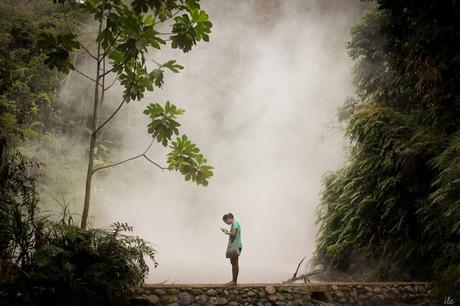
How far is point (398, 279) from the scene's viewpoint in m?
6.77

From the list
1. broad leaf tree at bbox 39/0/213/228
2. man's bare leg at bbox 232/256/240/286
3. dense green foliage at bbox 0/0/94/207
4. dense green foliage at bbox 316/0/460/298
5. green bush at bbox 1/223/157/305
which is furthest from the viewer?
dense green foliage at bbox 0/0/94/207

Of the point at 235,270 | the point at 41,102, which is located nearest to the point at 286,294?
the point at 235,270

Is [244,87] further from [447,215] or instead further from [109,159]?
[447,215]

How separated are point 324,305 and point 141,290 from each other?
2.79 m

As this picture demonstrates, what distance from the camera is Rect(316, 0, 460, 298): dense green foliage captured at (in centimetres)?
576

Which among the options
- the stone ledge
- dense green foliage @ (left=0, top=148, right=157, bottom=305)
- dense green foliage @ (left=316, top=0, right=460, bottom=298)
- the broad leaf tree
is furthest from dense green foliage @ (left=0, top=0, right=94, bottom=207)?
dense green foliage @ (left=316, top=0, right=460, bottom=298)

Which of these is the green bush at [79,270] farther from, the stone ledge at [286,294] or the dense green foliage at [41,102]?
the dense green foliage at [41,102]

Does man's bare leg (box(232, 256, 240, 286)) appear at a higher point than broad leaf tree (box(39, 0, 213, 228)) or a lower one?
lower

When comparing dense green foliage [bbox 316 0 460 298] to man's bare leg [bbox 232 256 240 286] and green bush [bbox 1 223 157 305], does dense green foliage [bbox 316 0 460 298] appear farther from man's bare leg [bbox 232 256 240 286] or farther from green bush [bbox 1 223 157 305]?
green bush [bbox 1 223 157 305]

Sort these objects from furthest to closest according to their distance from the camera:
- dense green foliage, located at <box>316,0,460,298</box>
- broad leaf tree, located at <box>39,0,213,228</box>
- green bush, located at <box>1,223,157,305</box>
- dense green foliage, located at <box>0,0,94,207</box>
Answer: dense green foliage, located at <box>0,0,94,207</box> < dense green foliage, located at <box>316,0,460,298</box> < broad leaf tree, located at <box>39,0,213,228</box> < green bush, located at <box>1,223,157,305</box>

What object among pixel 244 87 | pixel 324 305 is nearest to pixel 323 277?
pixel 324 305

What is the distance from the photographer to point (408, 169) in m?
6.89

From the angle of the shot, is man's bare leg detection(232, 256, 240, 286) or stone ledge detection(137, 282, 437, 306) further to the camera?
man's bare leg detection(232, 256, 240, 286)

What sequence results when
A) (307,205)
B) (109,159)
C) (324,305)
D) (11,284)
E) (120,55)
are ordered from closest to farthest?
(11,284) → (120,55) → (324,305) → (109,159) → (307,205)
